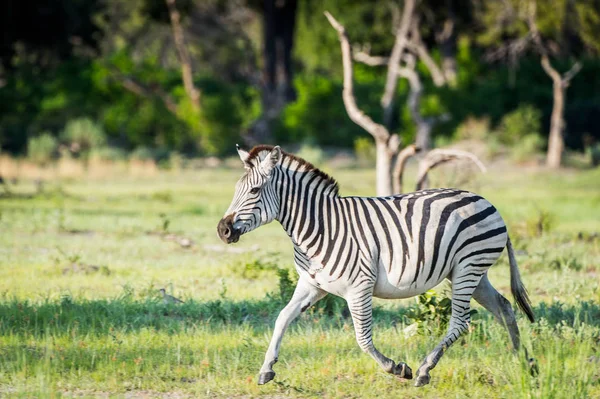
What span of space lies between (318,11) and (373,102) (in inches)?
490

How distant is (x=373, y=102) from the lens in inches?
1416

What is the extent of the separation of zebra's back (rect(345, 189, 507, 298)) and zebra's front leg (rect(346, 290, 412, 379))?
232 mm

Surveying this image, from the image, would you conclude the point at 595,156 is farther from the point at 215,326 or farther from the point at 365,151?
the point at 215,326

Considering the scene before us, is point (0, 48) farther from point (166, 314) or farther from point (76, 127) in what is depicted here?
point (166, 314)

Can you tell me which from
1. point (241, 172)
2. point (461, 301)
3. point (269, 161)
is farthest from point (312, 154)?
point (269, 161)

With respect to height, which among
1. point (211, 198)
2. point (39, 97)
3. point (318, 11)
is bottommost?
point (211, 198)

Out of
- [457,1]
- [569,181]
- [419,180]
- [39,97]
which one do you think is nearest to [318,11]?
[457,1]

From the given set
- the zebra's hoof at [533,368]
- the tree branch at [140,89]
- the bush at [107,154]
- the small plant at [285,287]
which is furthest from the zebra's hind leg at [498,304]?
the tree branch at [140,89]

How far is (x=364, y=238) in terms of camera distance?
7184mm

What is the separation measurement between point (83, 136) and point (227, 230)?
26784mm

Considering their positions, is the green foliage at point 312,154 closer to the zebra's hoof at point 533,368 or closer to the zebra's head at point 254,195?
the zebra's head at point 254,195

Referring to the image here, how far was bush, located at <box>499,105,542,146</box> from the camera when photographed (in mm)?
33062

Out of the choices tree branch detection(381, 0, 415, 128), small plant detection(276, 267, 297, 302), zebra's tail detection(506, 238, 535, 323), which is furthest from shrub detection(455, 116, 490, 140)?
zebra's tail detection(506, 238, 535, 323)

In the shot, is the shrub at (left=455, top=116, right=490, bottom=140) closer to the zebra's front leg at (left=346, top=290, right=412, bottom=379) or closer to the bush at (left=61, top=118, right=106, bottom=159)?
the bush at (left=61, top=118, right=106, bottom=159)
